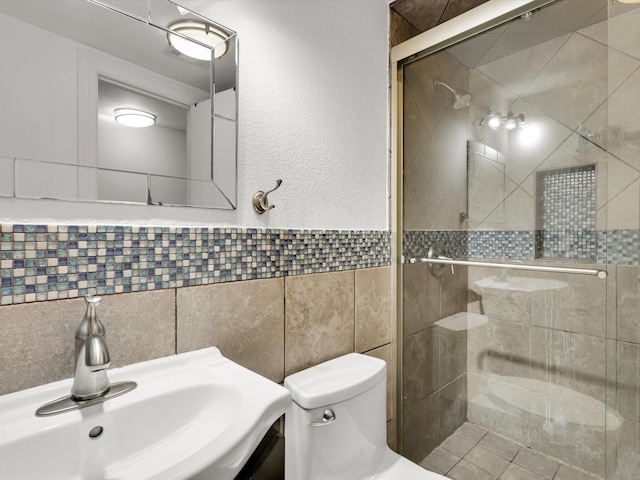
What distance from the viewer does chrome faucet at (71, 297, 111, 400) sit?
2.37ft

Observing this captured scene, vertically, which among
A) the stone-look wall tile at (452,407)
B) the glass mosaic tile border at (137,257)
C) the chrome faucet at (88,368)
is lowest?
the stone-look wall tile at (452,407)

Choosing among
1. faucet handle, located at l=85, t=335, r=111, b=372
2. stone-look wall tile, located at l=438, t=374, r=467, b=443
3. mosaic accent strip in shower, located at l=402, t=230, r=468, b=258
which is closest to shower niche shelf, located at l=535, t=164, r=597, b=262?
mosaic accent strip in shower, located at l=402, t=230, r=468, b=258

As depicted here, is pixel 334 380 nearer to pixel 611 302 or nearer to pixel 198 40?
pixel 611 302

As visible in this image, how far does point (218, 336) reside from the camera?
1041 mm

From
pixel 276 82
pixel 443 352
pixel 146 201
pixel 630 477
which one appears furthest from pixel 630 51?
pixel 146 201

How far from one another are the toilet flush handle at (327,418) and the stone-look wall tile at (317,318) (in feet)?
0.69

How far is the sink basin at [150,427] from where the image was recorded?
61 centimetres

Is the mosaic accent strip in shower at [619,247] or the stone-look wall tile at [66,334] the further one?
the mosaic accent strip in shower at [619,247]

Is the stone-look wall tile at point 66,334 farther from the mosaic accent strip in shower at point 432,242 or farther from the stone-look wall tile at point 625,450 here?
the stone-look wall tile at point 625,450

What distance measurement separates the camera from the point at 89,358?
72cm

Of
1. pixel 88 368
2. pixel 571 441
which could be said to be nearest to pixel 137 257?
pixel 88 368

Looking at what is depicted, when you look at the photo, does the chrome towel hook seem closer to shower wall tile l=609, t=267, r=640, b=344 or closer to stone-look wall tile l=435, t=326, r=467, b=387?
stone-look wall tile l=435, t=326, r=467, b=387

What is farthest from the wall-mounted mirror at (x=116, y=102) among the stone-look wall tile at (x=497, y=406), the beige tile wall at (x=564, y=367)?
the stone-look wall tile at (x=497, y=406)

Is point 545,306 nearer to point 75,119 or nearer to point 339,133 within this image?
point 339,133
